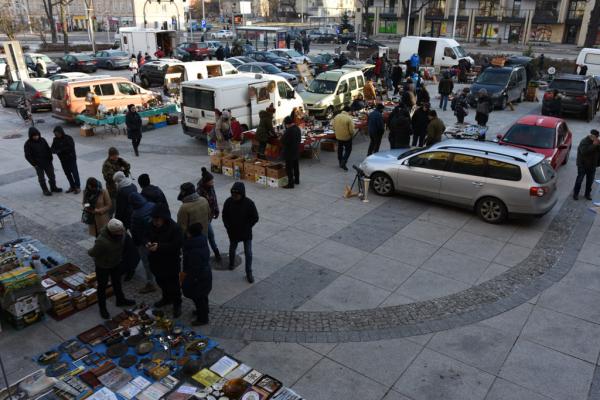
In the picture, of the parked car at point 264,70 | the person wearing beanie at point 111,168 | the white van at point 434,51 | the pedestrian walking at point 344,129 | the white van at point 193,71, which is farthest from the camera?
the white van at point 434,51

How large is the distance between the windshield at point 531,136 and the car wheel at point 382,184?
3.81m

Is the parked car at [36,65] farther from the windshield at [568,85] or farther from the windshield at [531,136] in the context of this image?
the windshield at [568,85]

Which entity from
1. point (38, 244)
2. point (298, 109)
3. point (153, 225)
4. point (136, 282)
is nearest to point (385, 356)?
Answer: point (153, 225)

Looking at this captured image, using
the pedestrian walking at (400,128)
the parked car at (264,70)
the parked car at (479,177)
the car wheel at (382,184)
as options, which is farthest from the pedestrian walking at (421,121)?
the parked car at (264,70)

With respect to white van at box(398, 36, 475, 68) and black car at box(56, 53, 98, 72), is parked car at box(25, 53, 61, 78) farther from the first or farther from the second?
white van at box(398, 36, 475, 68)

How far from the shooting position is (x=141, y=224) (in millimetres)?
7031

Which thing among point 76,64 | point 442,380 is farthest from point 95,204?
point 76,64

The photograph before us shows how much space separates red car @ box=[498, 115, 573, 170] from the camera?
40.2 feet

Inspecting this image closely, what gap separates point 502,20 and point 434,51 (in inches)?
1399

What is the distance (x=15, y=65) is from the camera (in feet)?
48.2

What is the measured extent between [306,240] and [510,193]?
419 cm

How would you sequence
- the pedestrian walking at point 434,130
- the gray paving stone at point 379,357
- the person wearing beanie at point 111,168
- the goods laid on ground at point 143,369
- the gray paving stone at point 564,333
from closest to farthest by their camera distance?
1. the goods laid on ground at point 143,369
2. the gray paving stone at point 379,357
3. the gray paving stone at point 564,333
4. the person wearing beanie at point 111,168
5. the pedestrian walking at point 434,130

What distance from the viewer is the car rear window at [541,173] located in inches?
371

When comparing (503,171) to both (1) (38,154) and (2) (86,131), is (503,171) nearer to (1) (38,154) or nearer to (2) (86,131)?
(1) (38,154)
